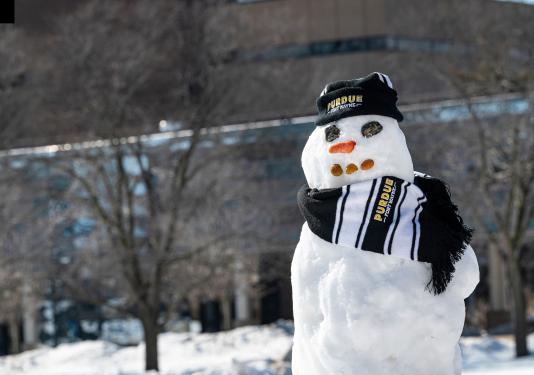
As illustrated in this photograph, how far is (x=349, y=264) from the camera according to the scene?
5395mm

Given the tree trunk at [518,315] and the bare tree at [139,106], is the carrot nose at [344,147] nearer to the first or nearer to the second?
the bare tree at [139,106]

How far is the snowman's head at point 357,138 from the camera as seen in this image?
5586mm

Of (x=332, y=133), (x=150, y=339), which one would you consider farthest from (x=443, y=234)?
(x=150, y=339)

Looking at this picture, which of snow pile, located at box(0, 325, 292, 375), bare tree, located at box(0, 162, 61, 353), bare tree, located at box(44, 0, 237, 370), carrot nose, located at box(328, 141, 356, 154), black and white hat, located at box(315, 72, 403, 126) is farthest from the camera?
snow pile, located at box(0, 325, 292, 375)

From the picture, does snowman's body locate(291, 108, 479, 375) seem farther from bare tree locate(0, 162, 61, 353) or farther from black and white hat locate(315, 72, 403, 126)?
bare tree locate(0, 162, 61, 353)

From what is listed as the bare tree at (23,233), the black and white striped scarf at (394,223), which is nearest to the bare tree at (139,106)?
the bare tree at (23,233)

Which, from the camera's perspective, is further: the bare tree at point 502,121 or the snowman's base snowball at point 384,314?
the bare tree at point 502,121

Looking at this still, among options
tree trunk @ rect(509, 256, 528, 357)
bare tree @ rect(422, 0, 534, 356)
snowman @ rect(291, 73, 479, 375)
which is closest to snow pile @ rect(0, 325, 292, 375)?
tree trunk @ rect(509, 256, 528, 357)

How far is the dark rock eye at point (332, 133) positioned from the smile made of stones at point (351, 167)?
0.58 feet

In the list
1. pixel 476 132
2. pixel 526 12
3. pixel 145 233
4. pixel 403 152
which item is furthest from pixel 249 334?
pixel 403 152

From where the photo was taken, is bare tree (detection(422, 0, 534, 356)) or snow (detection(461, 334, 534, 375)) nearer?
snow (detection(461, 334, 534, 375))

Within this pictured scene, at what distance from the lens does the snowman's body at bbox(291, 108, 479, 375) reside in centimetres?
533

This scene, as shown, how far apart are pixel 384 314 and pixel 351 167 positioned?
35.3 inches

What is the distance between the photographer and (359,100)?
571 cm
